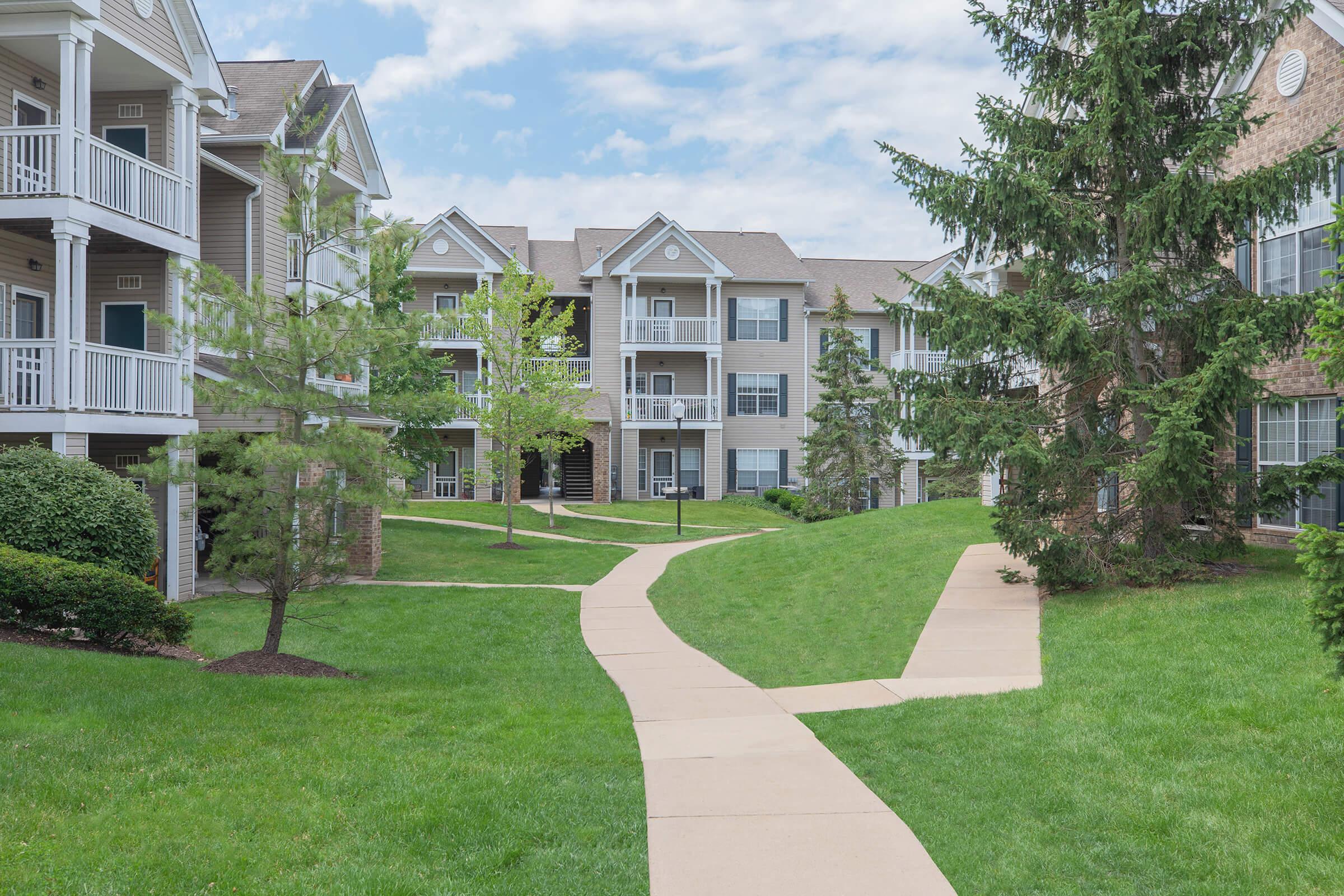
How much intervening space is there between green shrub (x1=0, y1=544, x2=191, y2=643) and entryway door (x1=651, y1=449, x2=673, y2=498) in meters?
27.6

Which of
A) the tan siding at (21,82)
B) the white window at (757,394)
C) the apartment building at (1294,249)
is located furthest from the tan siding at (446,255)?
the apartment building at (1294,249)

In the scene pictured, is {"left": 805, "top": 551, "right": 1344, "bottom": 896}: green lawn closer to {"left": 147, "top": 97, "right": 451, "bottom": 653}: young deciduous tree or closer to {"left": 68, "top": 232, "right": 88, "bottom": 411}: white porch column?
{"left": 147, "top": 97, "right": 451, "bottom": 653}: young deciduous tree

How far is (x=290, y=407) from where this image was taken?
993 cm

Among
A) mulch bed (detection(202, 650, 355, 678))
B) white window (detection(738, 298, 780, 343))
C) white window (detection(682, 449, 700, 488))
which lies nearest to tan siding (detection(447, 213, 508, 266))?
white window (detection(738, 298, 780, 343))

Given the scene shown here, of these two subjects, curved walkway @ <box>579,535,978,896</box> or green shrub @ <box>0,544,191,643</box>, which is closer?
curved walkway @ <box>579,535,978,896</box>

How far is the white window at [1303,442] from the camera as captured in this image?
13.8 m

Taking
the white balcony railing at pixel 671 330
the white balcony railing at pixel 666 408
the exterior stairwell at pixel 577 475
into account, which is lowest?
the exterior stairwell at pixel 577 475

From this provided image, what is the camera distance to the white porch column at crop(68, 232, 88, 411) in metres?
13.2

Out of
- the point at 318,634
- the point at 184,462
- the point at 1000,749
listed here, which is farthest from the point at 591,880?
the point at 318,634

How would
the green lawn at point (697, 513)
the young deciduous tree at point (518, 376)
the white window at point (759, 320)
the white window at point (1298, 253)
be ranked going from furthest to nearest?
the white window at point (759, 320) → the green lawn at point (697, 513) → the young deciduous tree at point (518, 376) → the white window at point (1298, 253)

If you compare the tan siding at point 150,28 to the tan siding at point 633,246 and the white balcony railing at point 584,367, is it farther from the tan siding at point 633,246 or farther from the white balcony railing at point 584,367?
the tan siding at point 633,246

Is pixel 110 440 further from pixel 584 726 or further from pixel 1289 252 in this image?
pixel 1289 252

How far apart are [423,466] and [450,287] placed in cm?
914

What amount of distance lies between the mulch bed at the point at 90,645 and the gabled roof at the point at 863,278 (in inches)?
1187
